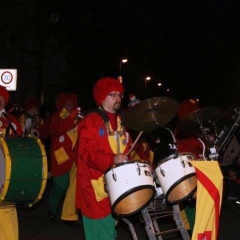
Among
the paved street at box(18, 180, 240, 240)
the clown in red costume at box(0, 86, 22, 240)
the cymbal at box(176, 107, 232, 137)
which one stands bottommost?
the paved street at box(18, 180, 240, 240)

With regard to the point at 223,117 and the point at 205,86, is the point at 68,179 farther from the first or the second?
the point at 205,86

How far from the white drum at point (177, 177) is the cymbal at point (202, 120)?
67 centimetres

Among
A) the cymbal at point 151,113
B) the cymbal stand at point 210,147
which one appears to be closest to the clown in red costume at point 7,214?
the cymbal at point 151,113

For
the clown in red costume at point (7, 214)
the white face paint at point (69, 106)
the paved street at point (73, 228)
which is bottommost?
the paved street at point (73, 228)

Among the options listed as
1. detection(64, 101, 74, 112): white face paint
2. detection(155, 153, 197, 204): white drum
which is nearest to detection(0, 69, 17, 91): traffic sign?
detection(64, 101, 74, 112): white face paint

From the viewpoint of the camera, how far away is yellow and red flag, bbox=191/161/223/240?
4625mm

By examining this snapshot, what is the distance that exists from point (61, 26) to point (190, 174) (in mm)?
27078

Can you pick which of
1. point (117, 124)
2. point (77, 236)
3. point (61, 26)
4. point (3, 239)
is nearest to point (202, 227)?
point (117, 124)

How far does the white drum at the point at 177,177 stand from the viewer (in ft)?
15.5

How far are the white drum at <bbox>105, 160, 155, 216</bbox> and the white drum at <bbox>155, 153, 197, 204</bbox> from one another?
0.23 m

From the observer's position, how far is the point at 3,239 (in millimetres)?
5590

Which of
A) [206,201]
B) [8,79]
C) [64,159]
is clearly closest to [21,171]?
[206,201]

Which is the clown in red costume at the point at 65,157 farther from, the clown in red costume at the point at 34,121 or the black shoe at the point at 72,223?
the clown in red costume at the point at 34,121

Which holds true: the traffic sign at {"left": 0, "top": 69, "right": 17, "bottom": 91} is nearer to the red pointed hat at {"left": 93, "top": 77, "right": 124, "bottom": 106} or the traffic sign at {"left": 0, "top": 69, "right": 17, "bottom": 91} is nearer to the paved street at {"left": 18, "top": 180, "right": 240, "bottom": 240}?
the paved street at {"left": 18, "top": 180, "right": 240, "bottom": 240}
